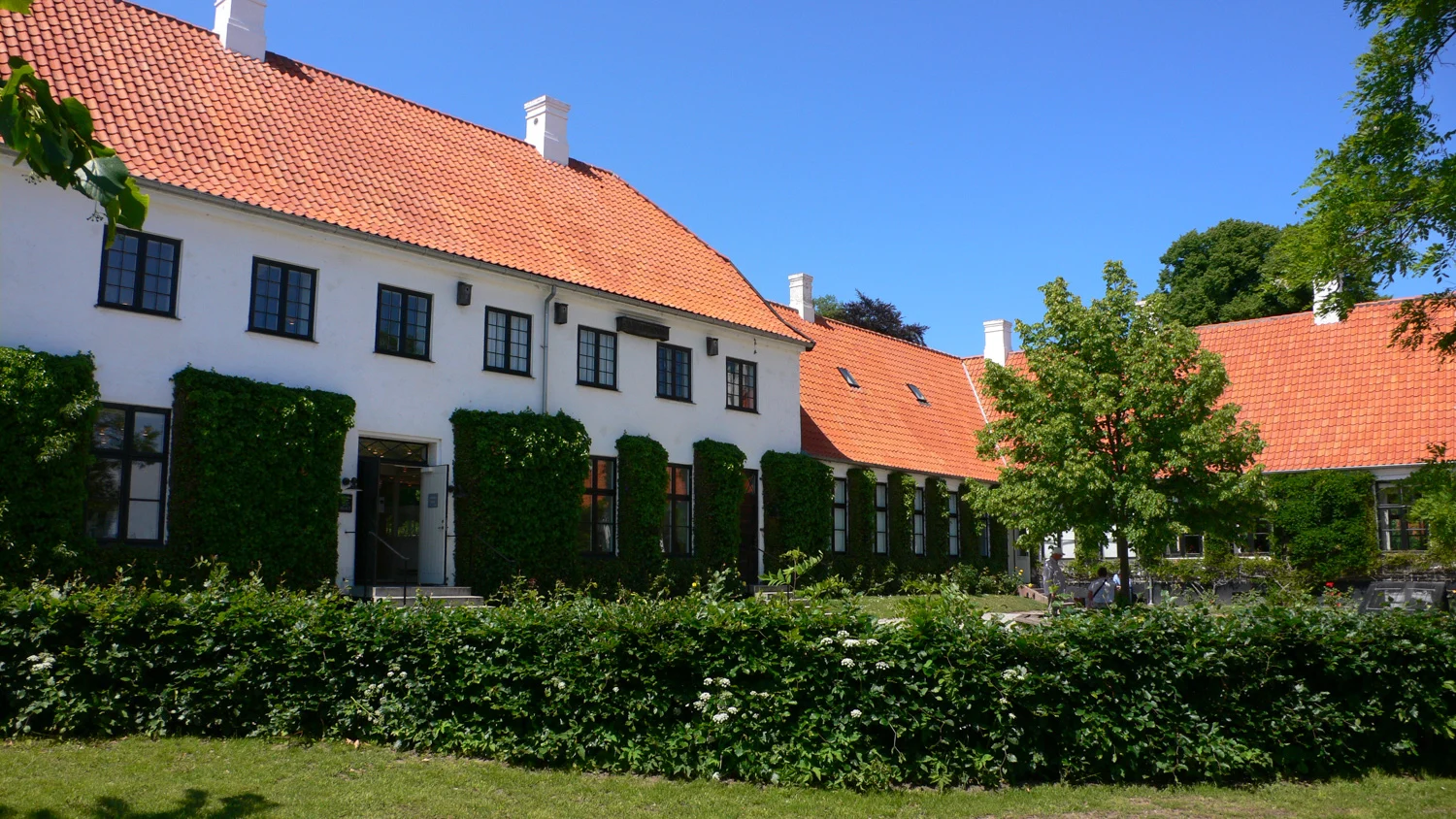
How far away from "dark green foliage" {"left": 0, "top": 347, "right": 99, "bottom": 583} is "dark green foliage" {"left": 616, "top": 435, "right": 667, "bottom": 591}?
9.36 metres

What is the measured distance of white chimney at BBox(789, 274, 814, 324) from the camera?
32.9 meters

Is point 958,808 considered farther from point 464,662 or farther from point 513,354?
point 513,354

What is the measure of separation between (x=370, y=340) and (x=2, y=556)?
19.9 feet

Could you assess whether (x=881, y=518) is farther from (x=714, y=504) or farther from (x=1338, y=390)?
(x=1338, y=390)

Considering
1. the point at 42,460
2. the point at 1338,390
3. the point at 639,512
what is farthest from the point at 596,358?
the point at 1338,390

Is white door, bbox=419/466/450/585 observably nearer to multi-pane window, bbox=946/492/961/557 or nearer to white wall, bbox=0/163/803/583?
white wall, bbox=0/163/803/583

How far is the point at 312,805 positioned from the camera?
7.76 m

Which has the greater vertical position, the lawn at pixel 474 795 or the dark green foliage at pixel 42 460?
the dark green foliage at pixel 42 460

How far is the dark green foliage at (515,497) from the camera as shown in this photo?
62.5ft

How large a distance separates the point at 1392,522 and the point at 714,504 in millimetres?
17996

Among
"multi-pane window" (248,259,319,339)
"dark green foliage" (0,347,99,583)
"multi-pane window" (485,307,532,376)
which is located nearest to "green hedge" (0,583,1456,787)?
"dark green foliage" (0,347,99,583)

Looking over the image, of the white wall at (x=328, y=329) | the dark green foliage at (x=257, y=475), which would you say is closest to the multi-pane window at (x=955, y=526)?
the white wall at (x=328, y=329)

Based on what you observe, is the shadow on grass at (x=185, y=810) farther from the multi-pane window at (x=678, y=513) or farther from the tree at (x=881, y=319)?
the tree at (x=881, y=319)

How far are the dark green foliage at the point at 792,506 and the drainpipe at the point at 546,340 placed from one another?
20.3 ft
